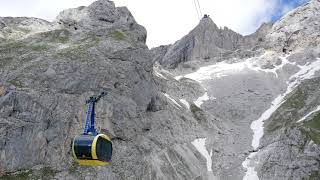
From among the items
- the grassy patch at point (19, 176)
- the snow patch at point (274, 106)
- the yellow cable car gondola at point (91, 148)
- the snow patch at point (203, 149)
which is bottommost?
the grassy patch at point (19, 176)

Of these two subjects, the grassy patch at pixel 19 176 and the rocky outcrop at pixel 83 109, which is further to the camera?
the rocky outcrop at pixel 83 109

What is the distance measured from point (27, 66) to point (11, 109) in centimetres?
1262

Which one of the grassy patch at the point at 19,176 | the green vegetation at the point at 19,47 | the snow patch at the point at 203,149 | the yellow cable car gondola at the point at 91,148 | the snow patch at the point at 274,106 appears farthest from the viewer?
the snow patch at the point at 274,106

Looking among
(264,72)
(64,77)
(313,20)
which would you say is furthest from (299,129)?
(313,20)

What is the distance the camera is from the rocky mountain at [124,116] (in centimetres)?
6394

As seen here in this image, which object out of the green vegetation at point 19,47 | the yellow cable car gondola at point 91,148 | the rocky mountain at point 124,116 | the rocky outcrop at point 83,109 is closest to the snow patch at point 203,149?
the rocky mountain at point 124,116

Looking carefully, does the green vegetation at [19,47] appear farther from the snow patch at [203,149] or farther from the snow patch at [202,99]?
the snow patch at [202,99]

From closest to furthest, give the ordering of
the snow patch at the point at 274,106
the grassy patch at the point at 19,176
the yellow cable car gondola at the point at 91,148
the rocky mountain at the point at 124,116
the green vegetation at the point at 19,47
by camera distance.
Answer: the yellow cable car gondola at the point at 91,148
the grassy patch at the point at 19,176
the rocky mountain at the point at 124,116
the green vegetation at the point at 19,47
the snow patch at the point at 274,106

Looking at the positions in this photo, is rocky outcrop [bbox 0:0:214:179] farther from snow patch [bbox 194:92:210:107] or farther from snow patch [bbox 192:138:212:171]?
snow patch [bbox 194:92:210:107]

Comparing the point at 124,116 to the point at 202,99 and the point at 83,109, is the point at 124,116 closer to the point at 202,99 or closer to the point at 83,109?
the point at 83,109

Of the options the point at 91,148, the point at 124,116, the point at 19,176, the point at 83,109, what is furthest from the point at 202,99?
the point at 91,148

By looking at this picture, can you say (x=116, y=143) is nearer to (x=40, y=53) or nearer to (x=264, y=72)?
(x=40, y=53)

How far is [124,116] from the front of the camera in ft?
250

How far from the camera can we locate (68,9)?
12519 centimetres
